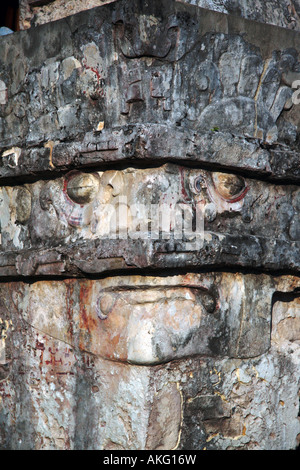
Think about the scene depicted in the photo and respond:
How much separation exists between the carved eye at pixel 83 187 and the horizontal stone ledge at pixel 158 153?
0.07m

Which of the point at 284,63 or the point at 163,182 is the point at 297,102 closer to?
the point at 284,63

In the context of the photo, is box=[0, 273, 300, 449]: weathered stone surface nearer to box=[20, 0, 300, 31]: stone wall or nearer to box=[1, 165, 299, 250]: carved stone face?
box=[1, 165, 299, 250]: carved stone face

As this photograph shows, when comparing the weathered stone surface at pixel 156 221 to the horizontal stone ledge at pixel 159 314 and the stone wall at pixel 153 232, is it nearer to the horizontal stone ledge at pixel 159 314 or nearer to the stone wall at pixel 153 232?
the stone wall at pixel 153 232

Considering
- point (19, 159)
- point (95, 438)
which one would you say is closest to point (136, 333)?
point (95, 438)

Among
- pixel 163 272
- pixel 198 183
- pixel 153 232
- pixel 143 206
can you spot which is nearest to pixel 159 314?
pixel 163 272

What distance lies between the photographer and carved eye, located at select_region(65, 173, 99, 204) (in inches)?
139

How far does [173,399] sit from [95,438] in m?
0.46

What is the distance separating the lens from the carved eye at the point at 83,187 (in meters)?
3.52

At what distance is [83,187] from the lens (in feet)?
11.6

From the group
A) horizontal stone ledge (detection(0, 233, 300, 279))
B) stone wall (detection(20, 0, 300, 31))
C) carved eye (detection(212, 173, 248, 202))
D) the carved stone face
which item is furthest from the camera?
stone wall (detection(20, 0, 300, 31))

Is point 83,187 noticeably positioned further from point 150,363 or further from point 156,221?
point 150,363

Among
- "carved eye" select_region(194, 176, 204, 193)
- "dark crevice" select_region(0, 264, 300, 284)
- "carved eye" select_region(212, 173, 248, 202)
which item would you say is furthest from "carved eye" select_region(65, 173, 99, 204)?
"carved eye" select_region(212, 173, 248, 202)

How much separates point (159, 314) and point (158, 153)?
75cm

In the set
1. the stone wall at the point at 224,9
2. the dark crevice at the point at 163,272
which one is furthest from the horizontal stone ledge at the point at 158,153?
the stone wall at the point at 224,9
